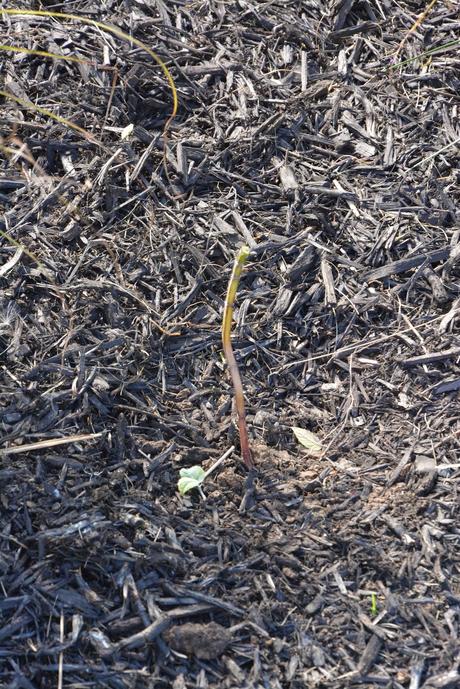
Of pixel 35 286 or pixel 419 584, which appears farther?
pixel 35 286

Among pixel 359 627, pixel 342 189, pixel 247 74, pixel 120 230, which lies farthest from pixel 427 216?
pixel 359 627

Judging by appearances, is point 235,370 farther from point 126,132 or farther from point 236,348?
point 126,132

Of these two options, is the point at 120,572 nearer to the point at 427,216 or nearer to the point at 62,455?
the point at 62,455

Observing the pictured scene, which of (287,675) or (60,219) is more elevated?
(60,219)

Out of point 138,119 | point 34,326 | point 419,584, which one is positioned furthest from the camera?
point 138,119

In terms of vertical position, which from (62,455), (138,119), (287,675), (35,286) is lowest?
(287,675)

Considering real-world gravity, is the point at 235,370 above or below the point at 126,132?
below

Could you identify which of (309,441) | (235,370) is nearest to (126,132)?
(235,370)

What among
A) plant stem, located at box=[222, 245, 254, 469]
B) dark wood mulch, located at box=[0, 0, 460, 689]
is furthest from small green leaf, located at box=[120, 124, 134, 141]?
plant stem, located at box=[222, 245, 254, 469]

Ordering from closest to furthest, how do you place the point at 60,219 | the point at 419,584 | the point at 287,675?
the point at 287,675 → the point at 419,584 → the point at 60,219
